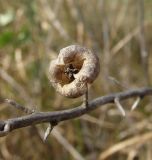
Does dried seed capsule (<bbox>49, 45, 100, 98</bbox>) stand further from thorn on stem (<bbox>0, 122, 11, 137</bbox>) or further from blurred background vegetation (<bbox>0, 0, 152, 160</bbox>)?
blurred background vegetation (<bbox>0, 0, 152, 160</bbox>)

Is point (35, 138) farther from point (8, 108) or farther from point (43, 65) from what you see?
point (43, 65)

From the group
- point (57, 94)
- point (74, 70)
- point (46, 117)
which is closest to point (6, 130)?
point (46, 117)

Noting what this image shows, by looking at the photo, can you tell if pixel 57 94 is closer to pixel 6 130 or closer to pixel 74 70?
pixel 74 70

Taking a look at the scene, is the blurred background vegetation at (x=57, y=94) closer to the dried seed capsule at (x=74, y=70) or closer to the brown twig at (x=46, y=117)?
the brown twig at (x=46, y=117)

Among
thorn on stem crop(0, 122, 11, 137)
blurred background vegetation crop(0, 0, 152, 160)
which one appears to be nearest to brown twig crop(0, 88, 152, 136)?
thorn on stem crop(0, 122, 11, 137)

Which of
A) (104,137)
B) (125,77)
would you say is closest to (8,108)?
(104,137)

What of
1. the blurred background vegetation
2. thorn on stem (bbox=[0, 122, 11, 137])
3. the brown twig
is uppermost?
thorn on stem (bbox=[0, 122, 11, 137])

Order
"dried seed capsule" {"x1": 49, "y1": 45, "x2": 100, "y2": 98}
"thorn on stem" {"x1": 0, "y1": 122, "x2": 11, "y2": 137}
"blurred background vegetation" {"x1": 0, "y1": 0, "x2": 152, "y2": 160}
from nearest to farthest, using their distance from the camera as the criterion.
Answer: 1. "thorn on stem" {"x1": 0, "y1": 122, "x2": 11, "y2": 137}
2. "dried seed capsule" {"x1": 49, "y1": 45, "x2": 100, "y2": 98}
3. "blurred background vegetation" {"x1": 0, "y1": 0, "x2": 152, "y2": 160}

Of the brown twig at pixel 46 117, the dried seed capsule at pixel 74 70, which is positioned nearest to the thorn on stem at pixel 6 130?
the brown twig at pixel 46 117
